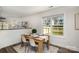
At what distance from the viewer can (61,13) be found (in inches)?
59.4

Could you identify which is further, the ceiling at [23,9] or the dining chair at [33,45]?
the dining chair at [33,45]

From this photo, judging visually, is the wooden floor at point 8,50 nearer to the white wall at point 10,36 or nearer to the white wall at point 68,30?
the white wall at point 10,36

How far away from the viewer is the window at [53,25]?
1546 millimetres

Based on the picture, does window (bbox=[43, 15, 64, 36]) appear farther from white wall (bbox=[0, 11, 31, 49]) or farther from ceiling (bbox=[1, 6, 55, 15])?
white wall (bbox=[0, 11, 31, 49])

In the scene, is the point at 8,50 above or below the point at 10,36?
below

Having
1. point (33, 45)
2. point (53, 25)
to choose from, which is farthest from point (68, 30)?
point (33, 45)

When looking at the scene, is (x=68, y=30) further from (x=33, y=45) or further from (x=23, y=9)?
(x=23, y=9)

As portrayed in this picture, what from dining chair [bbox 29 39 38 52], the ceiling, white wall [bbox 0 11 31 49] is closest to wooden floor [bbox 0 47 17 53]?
white wall [bbox 0 11 31 49]

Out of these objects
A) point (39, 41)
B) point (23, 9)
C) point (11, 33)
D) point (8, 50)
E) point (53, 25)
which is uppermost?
point (23, 9)

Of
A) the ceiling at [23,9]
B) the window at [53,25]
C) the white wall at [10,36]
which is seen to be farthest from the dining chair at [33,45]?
the ceiling at [23,9]

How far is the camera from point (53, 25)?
161 centimetres

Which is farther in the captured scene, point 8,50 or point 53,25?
point 53,25
